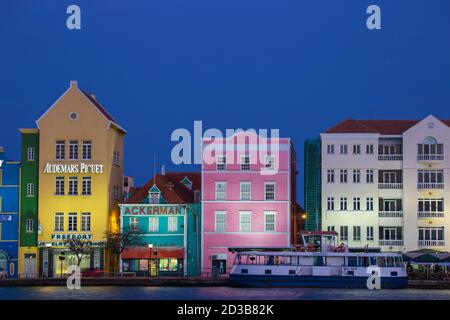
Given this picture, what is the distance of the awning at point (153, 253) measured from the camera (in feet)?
239

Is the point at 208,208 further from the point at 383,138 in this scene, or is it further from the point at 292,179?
the point at 383,138

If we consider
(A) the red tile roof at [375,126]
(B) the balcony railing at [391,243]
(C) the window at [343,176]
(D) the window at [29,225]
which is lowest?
(B) the balcony railing at [391,243]

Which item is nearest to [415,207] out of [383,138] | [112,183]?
[383,138]

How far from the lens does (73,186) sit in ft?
244

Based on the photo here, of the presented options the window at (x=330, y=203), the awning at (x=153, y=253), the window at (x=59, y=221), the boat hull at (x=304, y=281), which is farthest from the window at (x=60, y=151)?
the window at (x=330, y=203)

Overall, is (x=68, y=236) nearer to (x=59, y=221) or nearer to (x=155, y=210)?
(x=59, y=221)

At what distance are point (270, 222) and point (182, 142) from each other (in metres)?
9.27

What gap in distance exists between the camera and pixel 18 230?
74312mm

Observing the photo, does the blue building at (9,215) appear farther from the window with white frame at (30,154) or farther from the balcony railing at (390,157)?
the balcony railing at (390,157)

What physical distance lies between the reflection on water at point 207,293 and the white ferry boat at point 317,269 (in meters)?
1.56

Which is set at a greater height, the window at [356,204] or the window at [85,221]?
the window at [356,204]

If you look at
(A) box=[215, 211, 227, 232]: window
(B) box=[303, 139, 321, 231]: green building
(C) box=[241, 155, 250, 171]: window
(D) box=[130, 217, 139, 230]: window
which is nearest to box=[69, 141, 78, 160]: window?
(D) box=[130, 217, 139, 230]: window

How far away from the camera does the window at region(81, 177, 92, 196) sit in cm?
7438

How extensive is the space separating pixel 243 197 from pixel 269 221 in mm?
2752
